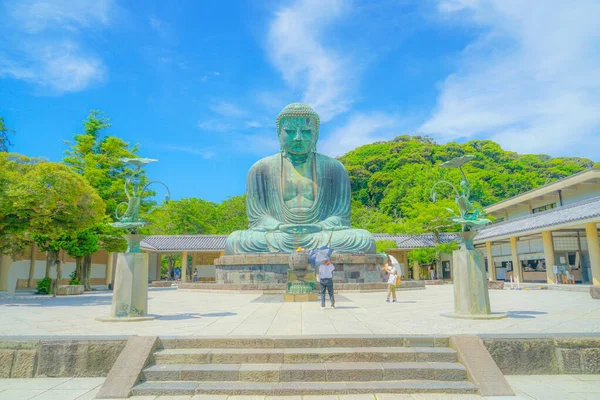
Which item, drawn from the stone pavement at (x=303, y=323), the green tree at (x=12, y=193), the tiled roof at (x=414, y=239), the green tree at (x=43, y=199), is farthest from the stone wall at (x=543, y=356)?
the tiled roof at (x=414, y=239)

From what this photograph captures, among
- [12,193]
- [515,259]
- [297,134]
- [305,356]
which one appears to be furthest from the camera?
[515,259]

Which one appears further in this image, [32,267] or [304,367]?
[32,267]

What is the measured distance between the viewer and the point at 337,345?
493cm

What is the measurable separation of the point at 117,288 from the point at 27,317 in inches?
90.9

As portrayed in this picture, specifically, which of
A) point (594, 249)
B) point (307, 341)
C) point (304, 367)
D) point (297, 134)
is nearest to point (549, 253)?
point (594, 249)

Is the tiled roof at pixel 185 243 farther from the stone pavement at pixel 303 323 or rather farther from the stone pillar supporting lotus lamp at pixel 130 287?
the stone pillar supporting lotus lamp at pixel 130 287

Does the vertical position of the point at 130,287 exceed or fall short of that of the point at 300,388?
it exceeds it

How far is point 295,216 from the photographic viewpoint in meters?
15.4

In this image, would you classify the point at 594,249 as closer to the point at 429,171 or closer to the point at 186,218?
the point at 429,171

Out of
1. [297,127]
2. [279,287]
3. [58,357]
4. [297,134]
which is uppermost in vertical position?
[297,127]

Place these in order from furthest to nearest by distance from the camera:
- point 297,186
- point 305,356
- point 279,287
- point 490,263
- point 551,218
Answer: point 490,263, point 551,218, point 297,186, point 279,287, point 305,356

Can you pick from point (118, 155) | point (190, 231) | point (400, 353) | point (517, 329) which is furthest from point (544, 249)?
point (190, 231)

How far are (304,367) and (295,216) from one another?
1099cm

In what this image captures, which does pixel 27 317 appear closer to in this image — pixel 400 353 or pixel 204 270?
pixel 400 353
